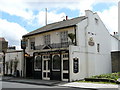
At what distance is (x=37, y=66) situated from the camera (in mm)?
23344

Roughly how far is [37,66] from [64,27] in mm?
5916

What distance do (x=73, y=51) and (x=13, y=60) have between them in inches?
445

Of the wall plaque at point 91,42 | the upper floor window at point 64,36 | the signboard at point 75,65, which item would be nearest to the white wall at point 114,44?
the wall plaque at point 91,42

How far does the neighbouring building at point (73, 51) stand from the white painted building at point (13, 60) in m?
0.92

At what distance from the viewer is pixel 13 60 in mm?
27609

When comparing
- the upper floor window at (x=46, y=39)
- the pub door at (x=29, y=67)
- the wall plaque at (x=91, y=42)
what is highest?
the upper floor window at (x=46, y=39)

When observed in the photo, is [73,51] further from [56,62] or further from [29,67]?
[29,67]

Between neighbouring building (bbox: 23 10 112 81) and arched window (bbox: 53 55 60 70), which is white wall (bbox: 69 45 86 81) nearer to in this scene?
neighbouring building (bbox: 23 10 112 81)

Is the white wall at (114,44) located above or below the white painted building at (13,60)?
above

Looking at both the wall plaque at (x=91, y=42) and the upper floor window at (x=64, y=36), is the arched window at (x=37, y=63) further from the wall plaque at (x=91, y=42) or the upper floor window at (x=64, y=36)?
the wall plaque at (x=91, y=42)

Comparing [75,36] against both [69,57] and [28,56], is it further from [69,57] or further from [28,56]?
[28,56]

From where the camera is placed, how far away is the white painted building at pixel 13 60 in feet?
87.4

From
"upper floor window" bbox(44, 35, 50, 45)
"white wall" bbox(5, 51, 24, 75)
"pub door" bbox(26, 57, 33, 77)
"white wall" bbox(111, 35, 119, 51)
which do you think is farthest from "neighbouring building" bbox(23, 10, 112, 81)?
"white wall" bbox(111, 35, 119, 51)

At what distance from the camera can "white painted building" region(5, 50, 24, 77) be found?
26.6 meters
